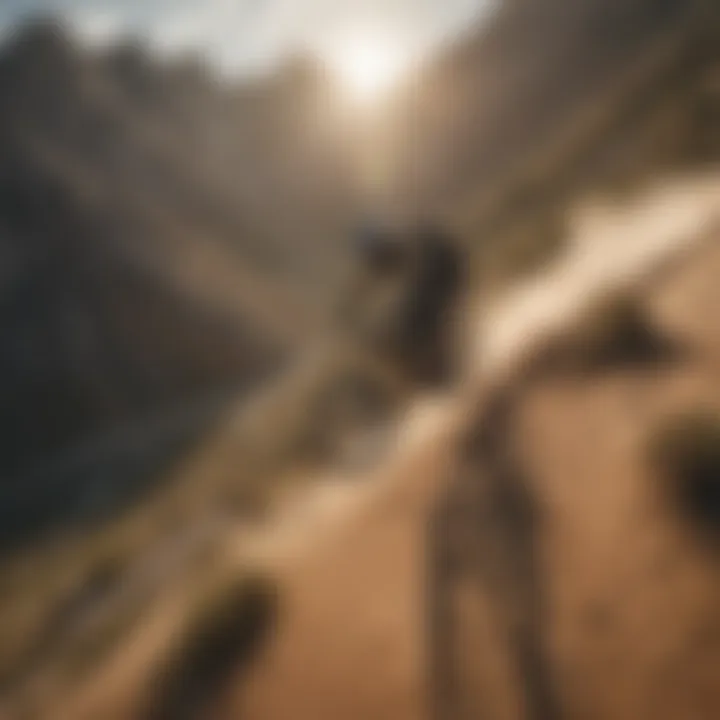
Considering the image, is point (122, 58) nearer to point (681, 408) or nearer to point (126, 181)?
point (126, 181)

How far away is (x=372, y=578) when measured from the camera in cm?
914

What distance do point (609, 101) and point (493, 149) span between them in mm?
26038

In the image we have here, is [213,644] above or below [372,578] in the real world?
above

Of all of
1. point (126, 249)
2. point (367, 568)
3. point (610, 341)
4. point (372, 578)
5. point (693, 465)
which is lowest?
point (693, 465)

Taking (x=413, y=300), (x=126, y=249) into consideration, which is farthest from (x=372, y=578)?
(x=126, y=249)

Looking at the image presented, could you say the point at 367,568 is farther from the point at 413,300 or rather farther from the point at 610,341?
the point at 413,300

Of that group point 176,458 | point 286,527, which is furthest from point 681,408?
point 176,458

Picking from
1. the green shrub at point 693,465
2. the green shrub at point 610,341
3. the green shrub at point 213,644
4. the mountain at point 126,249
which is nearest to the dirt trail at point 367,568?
→ the green shrub at point 213,644

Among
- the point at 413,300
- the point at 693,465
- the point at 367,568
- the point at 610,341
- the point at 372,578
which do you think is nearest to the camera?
the point at 693,465

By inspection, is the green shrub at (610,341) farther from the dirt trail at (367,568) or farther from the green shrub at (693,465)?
the green shrub at (693,465)

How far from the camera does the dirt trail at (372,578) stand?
757 cm

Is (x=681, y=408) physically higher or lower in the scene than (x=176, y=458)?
lower

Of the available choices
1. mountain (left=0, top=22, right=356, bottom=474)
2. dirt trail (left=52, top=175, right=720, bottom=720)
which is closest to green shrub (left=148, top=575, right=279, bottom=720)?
dirt trail (left=52, top=175, right=720, bottom=720)

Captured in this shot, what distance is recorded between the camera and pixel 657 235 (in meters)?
16.5
